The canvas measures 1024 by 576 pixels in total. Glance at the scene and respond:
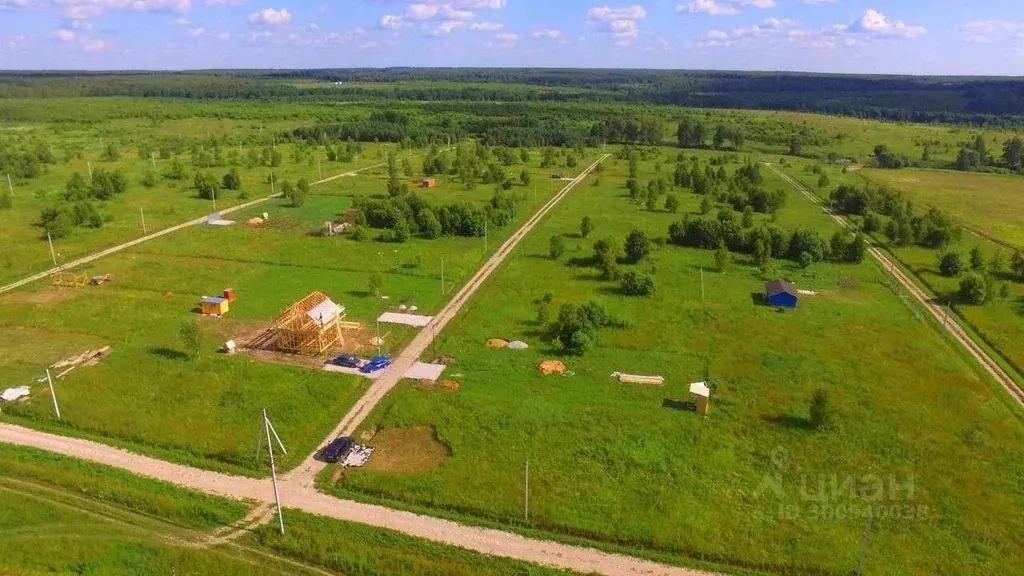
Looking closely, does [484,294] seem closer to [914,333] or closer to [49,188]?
Answer: [914,333]

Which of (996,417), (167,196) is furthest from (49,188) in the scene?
(996,417)

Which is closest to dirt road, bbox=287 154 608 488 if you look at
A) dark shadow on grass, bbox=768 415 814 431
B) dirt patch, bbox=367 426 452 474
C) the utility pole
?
dirt patch, bbox=367 426 452 474

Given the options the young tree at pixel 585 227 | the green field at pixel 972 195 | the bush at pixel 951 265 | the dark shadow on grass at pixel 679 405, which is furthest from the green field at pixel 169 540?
the green field at pixel 972 195

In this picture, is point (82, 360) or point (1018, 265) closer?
point (82, 360)

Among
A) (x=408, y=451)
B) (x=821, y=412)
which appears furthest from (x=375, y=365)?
(x=821, y=412)

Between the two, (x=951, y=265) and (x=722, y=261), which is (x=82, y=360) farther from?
(x=951, y=265)

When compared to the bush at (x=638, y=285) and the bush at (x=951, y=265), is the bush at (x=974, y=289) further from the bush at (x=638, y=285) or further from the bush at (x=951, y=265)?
the bush at (x=638, y=285)
